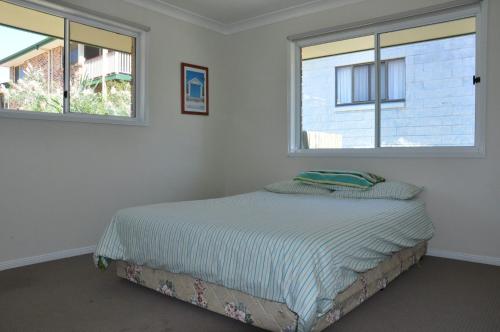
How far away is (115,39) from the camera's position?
12.6 ft

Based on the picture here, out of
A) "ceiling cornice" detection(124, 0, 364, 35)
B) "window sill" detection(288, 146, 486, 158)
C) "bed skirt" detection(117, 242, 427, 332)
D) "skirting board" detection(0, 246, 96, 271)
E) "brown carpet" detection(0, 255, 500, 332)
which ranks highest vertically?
"ceiling cornice" detection(124, 0, 364, 35)

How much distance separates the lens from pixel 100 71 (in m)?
3.74

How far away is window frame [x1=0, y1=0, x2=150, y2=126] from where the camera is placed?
3.24 meters

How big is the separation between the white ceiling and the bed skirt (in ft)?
8.55

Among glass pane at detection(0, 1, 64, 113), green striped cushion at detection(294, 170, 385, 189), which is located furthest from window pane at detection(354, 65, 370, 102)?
glass pane at detection(0, 1, 64, 113)

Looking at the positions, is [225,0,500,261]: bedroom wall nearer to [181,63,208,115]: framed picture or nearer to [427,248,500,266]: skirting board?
[427,248,500,266]: skirting board

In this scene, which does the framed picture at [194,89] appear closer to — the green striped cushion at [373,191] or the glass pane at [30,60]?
the glass pane at [30,60]

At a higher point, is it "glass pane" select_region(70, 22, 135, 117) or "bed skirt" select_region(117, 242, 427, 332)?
"glass pane" select_region(70, 22, 135, 117)

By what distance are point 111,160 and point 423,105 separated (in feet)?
9.17

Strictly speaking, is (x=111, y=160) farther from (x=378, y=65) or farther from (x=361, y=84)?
(x=378, y=65)

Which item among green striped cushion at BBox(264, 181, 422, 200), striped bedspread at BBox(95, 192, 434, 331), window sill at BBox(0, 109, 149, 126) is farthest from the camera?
green striped cushion at BBox(264, 181, 422, 200)

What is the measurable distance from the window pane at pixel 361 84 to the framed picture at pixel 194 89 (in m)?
1.61

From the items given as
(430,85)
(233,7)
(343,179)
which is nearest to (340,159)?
(343,179)

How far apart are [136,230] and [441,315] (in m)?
1.79
